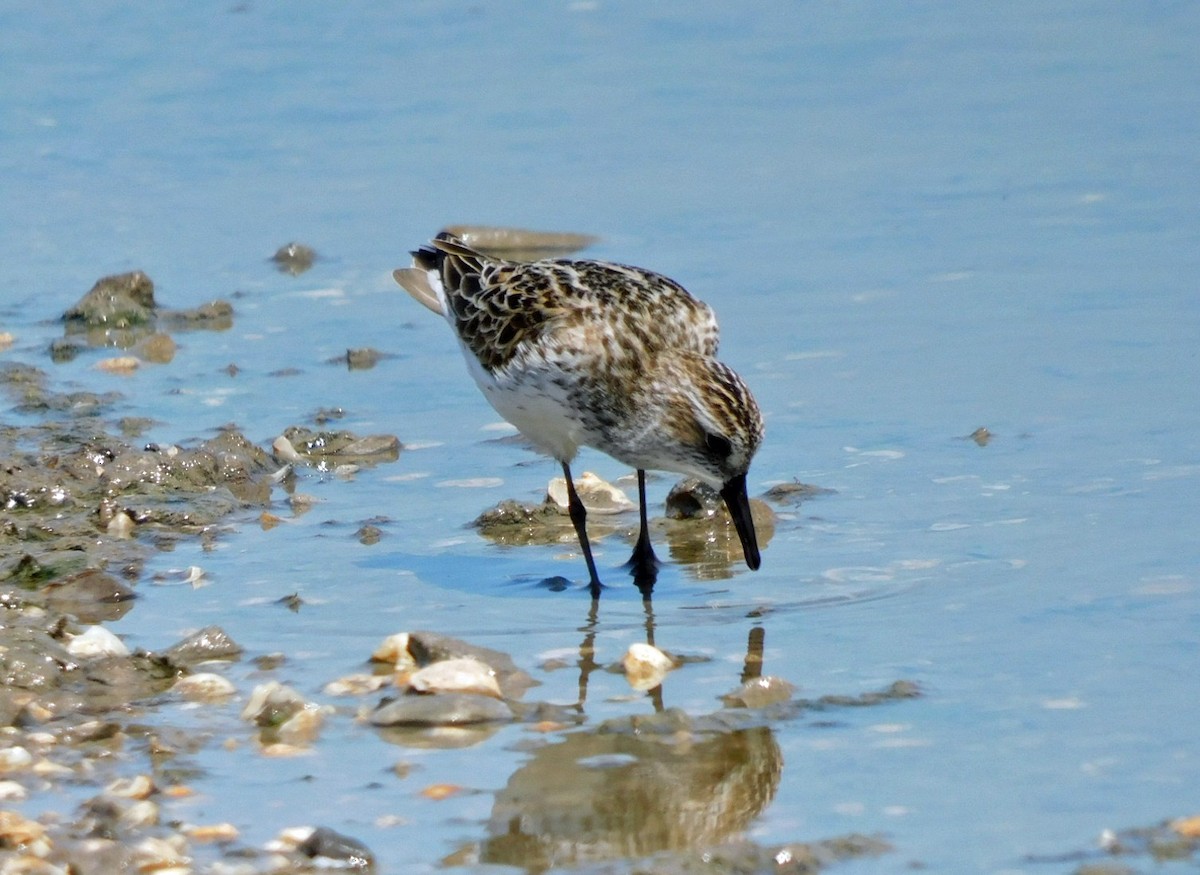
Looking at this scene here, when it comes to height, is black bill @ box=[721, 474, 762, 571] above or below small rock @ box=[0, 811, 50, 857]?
above

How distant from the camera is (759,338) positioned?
10.7 m

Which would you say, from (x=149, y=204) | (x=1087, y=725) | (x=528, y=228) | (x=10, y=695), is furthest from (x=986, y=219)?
(x=10, y=695)

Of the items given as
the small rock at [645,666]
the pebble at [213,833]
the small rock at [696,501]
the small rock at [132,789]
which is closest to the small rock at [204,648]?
the small rock at [132,789]

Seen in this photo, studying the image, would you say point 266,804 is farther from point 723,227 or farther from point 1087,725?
point 723,227

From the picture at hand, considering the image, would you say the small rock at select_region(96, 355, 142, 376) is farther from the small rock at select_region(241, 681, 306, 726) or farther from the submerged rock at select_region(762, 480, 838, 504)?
the small rock at select_region(241, 681, 306, 726)

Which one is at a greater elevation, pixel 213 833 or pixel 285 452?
pixel 285 452

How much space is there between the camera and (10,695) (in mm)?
6352

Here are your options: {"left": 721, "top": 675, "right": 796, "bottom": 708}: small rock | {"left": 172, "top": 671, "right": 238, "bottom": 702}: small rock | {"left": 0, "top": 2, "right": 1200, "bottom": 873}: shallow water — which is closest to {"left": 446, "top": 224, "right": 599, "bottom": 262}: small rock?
{"left": 0, "top": 2, "right": 1200, "bottom": 873}: shallow water

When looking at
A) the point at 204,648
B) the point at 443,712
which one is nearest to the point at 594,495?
the point at 204,648

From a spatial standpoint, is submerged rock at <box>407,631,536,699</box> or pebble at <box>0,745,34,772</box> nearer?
pebble at <box>0,745,34,772</box>

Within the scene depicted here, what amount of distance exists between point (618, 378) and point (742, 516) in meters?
0.79

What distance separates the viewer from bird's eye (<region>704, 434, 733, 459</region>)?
7625 mm

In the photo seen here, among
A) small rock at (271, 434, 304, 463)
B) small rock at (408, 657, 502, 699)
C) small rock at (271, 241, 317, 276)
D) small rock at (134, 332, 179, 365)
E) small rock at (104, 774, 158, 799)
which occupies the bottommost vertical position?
small rock at (104, 774, 158, 799)

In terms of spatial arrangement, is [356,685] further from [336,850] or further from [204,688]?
[336,850]
